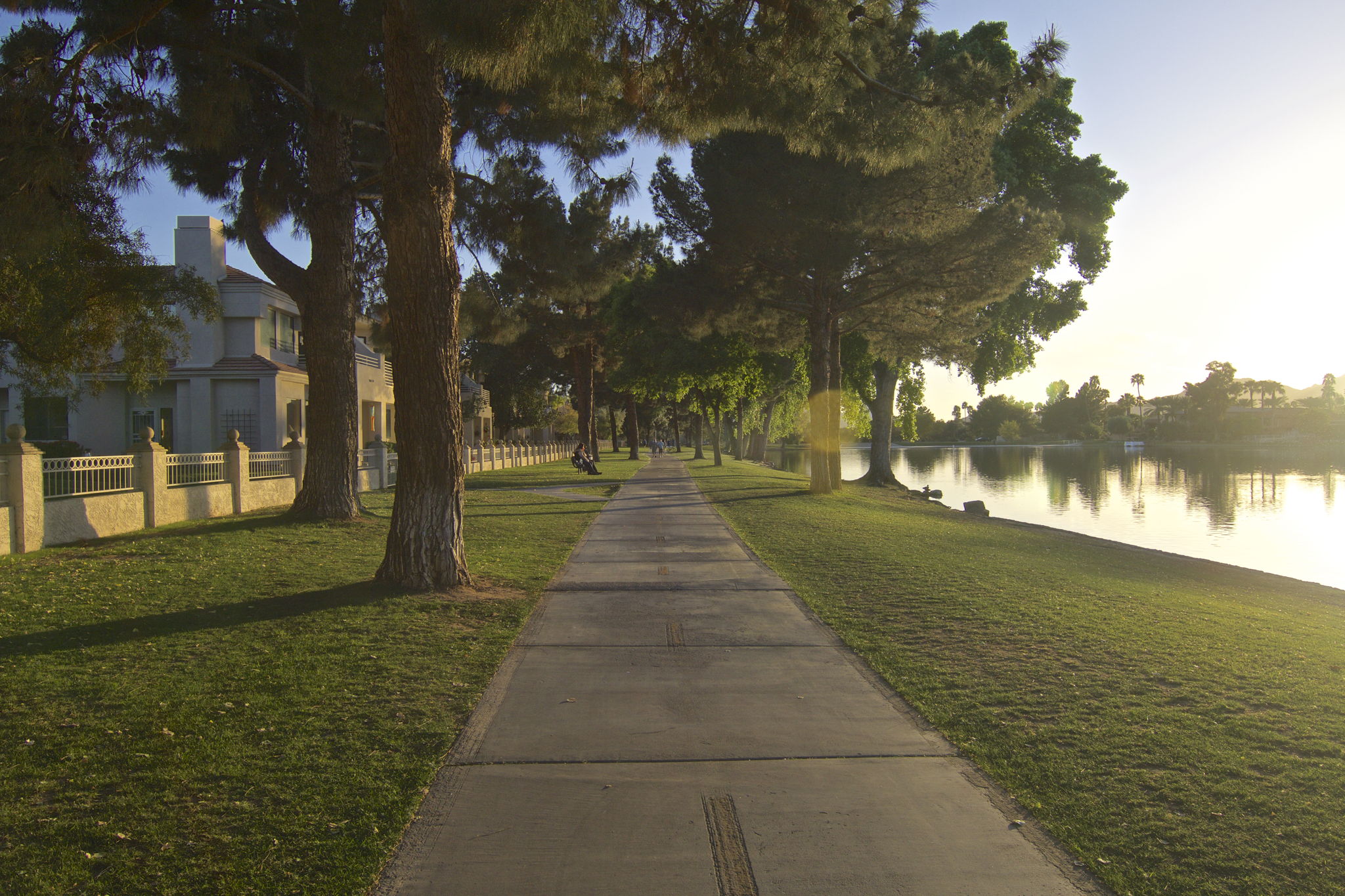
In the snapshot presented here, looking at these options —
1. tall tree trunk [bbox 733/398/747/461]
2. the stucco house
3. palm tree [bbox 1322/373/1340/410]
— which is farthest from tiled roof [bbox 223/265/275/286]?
palm tree [bbox 1322/373/1340/410]

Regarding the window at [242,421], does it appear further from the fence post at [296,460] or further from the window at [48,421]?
the fence post at [296,460]

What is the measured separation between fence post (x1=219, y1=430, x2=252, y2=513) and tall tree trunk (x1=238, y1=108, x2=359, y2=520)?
2.30m

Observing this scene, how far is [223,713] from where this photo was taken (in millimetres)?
5109

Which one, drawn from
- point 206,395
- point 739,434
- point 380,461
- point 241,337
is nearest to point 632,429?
point 739,434

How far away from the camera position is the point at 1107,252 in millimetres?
30672

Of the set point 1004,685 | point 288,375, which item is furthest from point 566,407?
point 1004,685

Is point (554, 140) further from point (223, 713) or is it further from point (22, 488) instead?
point (223, 713)

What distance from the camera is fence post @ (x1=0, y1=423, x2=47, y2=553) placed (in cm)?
1097

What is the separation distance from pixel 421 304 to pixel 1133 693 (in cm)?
686

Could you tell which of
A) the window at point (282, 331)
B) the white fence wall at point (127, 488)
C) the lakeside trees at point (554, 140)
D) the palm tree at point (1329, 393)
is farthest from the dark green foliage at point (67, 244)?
the palm tree at point (1329, 393)

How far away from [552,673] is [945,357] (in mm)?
22648

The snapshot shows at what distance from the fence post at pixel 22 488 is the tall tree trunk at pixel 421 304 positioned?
5.75m

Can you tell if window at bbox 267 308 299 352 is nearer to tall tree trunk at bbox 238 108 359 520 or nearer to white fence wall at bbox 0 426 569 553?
white fence wall at bbox 0 426 569 553

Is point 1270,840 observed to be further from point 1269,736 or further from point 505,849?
point 505,849
